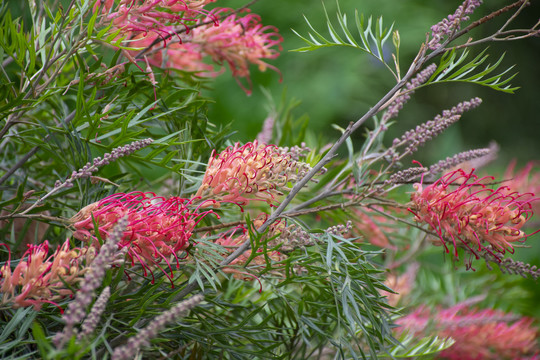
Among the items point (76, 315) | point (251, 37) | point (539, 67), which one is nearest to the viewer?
point (76, 315)

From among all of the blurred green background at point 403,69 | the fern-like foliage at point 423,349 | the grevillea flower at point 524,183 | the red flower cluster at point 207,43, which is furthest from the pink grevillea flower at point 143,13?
the blurred green background at point 403,69

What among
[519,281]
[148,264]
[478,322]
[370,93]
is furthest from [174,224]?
[370,93]

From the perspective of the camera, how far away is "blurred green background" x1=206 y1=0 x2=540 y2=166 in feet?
4.84

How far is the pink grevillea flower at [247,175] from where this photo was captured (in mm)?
265

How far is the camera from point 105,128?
282 millimetres

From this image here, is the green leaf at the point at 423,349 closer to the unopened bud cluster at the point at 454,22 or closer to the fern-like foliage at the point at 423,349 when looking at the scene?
the fern-like foliage at the point at 423,349

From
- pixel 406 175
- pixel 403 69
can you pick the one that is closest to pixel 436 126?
pixel 406 175

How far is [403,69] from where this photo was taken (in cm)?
158

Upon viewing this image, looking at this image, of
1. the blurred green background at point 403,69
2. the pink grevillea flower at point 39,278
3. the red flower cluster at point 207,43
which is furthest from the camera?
the blurred green background at point 403,69

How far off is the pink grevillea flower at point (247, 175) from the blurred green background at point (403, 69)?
113 cm

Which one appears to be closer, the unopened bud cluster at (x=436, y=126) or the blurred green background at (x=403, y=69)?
the unopened bud cluster at (x=436, y=126)

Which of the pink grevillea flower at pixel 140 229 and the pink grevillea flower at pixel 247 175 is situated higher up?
the pink grevillea flower at pixel 247 175

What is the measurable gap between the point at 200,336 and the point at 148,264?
55 millimetres

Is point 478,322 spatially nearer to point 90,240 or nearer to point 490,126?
point 90,240
